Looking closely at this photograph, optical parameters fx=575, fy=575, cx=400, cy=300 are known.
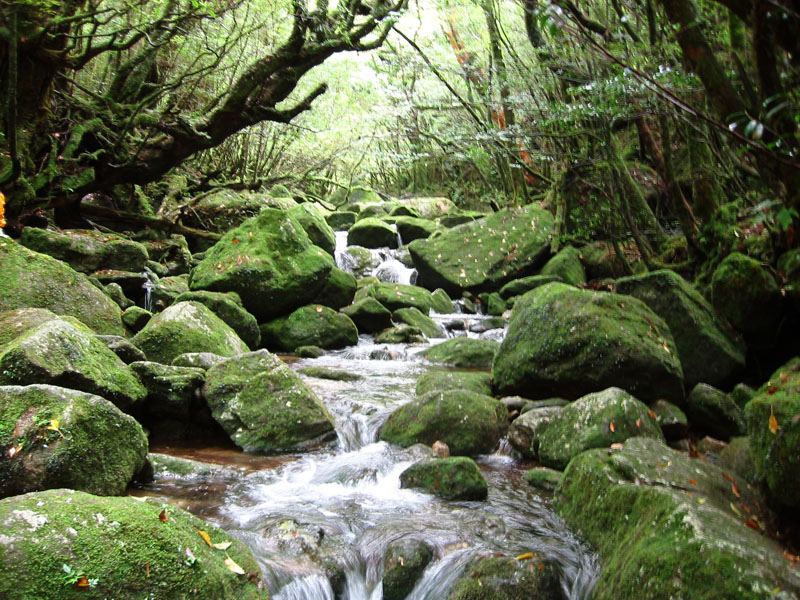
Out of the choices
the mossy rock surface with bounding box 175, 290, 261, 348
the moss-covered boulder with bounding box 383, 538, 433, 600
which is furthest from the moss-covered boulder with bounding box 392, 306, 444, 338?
the moss-covered boulder with bounding box 383, 538, 433, 600

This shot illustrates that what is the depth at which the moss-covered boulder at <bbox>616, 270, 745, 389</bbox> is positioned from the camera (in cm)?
616

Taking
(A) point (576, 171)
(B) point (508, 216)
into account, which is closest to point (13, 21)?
(A) point (576, 171)

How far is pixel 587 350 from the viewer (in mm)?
5660

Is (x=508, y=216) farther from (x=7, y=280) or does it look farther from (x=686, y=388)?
(x=7, y=280)

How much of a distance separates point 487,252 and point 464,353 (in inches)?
217

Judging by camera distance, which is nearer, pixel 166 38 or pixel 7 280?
pixel 7 280

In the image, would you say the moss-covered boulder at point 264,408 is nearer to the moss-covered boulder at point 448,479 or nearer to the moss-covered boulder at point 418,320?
the moss-covered boulder at point 448,479

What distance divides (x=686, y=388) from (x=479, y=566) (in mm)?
4150

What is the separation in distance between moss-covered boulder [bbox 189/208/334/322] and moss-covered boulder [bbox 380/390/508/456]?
14.9 feet

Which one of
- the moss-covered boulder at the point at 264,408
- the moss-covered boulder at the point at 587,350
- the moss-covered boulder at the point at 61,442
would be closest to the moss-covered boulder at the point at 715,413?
the moss-covered boulder at the point at 587,350

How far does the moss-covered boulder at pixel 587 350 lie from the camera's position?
5.52 metres

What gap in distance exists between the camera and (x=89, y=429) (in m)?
3.29

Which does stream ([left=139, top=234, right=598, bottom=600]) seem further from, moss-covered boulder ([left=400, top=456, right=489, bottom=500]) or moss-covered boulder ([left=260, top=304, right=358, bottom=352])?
moss-covered boulder ([left=260, top=304, right=358, bottom=352])

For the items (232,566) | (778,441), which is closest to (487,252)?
(778,441)
